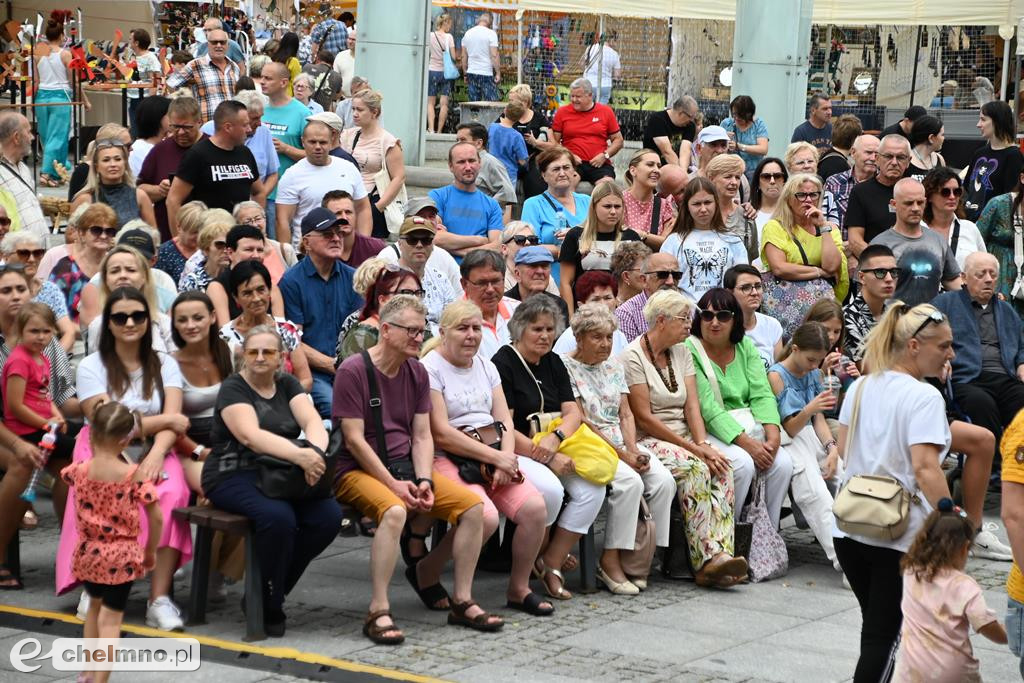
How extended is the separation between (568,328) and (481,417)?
4.39ft

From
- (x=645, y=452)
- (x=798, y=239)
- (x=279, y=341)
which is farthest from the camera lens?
(x=798, y=239)

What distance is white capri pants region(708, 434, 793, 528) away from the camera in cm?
838

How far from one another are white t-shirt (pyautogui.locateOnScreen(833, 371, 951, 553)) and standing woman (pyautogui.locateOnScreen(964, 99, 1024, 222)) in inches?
286

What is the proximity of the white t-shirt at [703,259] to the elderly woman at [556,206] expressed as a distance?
45.4 inches

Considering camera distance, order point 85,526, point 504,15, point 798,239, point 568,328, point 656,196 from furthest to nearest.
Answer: point 504,15
point 656,196
point 798,239
point 568,328
point 85,526

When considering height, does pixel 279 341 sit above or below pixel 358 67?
below

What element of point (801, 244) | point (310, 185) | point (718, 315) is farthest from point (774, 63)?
point (718, 315)

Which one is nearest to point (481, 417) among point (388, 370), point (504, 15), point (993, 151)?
point (388, 370)

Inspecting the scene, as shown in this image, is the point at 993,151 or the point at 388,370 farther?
the point at 993,151

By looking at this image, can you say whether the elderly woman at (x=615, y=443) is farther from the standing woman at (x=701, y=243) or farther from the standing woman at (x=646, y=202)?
the standing woman at (x=646, y=202)

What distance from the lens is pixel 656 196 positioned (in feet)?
36.7

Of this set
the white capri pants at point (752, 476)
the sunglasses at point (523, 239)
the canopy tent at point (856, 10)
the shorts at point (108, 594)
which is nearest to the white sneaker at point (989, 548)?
the white capri pants at point (752, 476)

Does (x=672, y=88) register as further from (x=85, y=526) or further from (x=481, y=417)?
(x=85, y=526)

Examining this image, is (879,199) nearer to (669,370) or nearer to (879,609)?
(669,370)
